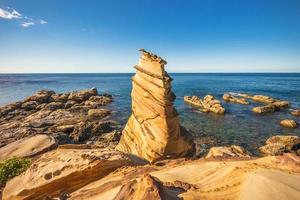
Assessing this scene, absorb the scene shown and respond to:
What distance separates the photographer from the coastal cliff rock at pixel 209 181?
4875 mm

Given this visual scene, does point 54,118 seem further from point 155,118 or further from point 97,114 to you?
point 155,118

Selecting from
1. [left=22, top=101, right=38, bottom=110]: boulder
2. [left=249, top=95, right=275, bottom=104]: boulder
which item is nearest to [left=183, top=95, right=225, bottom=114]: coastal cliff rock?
[left=249, top=95, right=275, bottom=104]: boulder

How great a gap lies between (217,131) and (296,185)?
2063 centimetres

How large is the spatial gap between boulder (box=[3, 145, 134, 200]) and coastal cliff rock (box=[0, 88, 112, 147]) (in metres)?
12.8

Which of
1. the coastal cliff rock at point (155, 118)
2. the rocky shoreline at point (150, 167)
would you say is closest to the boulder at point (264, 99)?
the rocky shoreline at point (150, 167)

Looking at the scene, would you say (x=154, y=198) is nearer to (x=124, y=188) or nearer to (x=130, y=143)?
(x=124, y=188)

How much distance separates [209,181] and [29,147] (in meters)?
11.8

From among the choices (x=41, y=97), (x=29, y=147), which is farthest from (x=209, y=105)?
(x=41, y=97)

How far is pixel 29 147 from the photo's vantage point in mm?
13359

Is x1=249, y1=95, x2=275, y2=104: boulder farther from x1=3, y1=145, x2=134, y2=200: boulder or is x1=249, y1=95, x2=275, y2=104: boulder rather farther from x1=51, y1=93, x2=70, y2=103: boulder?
x1=3, y1=145, x2=134, y2=200: boulder

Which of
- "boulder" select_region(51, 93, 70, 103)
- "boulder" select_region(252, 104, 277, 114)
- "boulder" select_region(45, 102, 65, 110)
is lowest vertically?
"boulder" select_region(252, 104, 277, 114)

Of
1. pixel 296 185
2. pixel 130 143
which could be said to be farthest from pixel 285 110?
pixel 296 185

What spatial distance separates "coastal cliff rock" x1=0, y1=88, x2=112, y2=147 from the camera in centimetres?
2166

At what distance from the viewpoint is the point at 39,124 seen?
2612 centimetres
